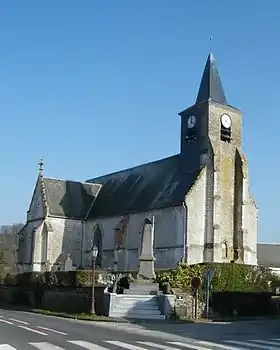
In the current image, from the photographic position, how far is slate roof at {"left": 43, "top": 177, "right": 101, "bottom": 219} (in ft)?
163

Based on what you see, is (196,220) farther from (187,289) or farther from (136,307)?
(136,307)

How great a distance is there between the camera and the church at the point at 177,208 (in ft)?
129

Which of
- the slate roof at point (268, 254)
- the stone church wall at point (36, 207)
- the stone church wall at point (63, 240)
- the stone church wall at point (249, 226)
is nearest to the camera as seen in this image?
the stone church wall at point (249, 226)

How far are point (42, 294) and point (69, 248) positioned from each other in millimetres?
17955

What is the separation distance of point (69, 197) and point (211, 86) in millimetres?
17357

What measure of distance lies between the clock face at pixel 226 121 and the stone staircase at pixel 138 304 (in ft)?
65.2

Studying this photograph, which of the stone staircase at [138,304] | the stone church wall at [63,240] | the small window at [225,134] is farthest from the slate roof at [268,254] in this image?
the stone staircase at [138,304]

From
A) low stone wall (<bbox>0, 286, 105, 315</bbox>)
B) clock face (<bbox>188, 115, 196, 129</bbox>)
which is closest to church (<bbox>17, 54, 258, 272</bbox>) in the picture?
clock face (<bbox>188, 115, 196, 129</bbox>)

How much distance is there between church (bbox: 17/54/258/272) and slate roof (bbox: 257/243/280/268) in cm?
2318

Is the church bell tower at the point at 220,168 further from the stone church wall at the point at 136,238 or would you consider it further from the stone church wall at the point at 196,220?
the stone church wall at the point at 136,238

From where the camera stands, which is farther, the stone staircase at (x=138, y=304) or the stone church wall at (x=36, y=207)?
the stone church wall at (x=36, y=207)

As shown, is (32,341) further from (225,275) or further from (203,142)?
(203,142)

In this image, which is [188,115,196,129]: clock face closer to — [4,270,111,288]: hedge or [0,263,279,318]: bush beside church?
[0,263,279,318]: bush beside church

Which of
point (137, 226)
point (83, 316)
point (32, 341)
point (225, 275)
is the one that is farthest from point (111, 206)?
point (32, 341)
